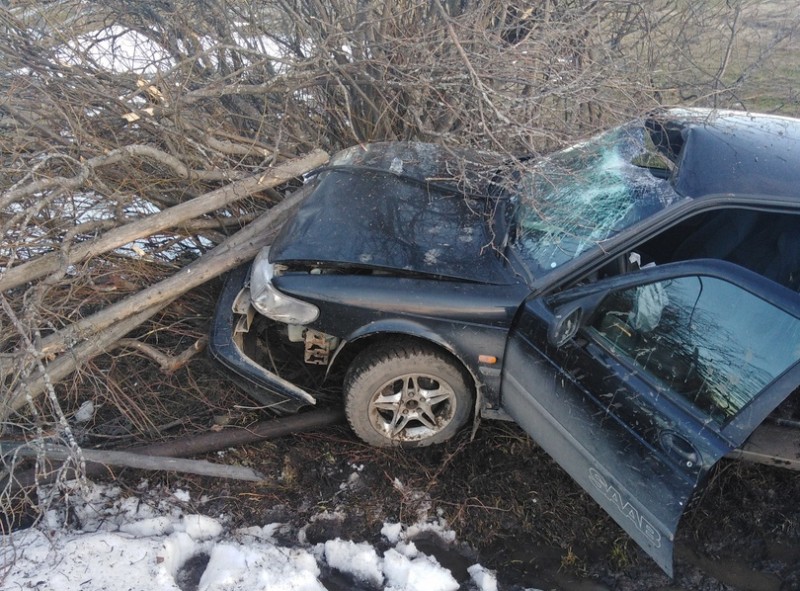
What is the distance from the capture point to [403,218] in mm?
3320

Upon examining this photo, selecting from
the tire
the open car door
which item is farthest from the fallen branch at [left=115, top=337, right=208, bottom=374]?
the open car door

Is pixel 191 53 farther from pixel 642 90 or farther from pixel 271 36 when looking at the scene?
pixel 642 90

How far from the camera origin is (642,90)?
4281mm

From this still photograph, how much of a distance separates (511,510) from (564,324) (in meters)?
1.07

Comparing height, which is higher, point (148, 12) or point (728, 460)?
→ point (148, 12)

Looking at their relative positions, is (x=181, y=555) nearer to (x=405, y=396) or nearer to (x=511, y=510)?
(x=405, y=396)

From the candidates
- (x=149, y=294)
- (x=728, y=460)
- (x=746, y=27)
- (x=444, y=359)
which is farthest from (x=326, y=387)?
(x=746, y=27)

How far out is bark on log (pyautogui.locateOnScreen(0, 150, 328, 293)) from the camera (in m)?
3.23

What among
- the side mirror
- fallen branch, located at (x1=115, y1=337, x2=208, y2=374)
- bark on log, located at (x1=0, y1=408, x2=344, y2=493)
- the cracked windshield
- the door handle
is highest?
the cracked windshield

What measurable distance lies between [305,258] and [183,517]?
1427 millimetres

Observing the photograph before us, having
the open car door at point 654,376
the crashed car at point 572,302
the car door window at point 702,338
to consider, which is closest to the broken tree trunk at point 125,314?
the crashed car at point 572,302

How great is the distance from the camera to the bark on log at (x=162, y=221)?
3234 millimetres

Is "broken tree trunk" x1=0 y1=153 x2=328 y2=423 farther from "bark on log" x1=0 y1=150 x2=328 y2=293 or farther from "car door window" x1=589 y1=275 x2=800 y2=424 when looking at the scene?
"car door window" x1=589 y1=275 x2=800 y2=424

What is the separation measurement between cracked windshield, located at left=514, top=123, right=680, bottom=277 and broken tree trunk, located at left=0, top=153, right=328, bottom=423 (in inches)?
62.7
